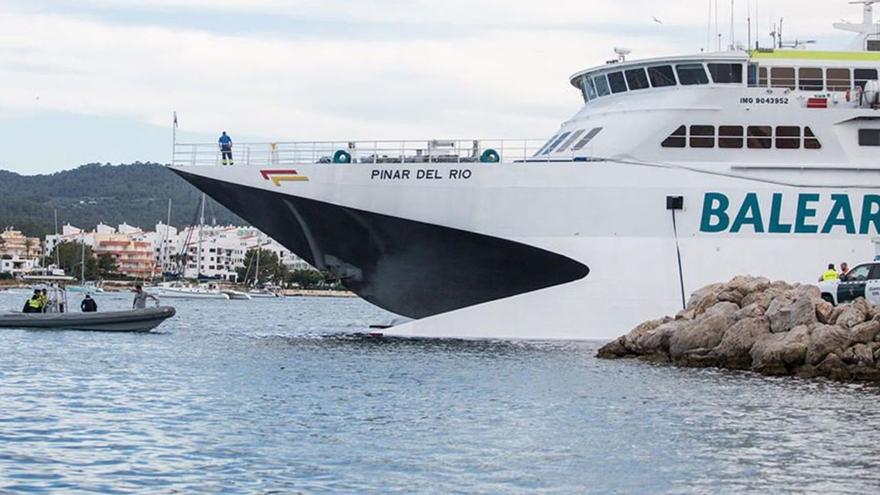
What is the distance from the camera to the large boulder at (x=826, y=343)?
26.2 metres

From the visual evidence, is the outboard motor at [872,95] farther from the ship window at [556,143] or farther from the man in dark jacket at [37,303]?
the man in dark jacket at [37,303]

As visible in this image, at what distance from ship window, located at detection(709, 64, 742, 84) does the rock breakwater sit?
183 inches

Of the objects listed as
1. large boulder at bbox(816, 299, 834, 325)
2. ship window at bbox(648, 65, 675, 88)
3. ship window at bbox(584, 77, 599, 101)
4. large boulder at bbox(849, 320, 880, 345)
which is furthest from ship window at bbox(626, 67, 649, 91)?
large boulder at bbox(849, 320, 880, 345)

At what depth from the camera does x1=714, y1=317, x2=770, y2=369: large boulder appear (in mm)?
28031

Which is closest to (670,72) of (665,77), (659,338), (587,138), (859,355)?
(665,77)

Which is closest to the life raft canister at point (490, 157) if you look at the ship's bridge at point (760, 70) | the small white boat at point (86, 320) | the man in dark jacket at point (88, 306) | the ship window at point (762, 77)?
the ship's bridge at point (760, 70)

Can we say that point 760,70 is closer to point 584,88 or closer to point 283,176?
point 584,88

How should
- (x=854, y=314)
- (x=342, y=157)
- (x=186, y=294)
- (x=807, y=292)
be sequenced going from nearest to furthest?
(x=854, y=314) < (x=807, y=292) < (x=342, y=157) < (x=186, y=294)

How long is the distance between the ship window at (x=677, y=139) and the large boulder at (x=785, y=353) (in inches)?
244

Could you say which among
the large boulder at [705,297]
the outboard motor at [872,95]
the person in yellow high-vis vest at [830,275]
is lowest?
the large boulder at [705,297]

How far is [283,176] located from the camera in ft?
106

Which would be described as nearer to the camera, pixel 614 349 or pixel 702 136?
pixel 614 349

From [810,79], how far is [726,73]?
199cm

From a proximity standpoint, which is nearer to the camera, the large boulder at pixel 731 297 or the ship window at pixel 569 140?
the large boulder at pixel 731 297
